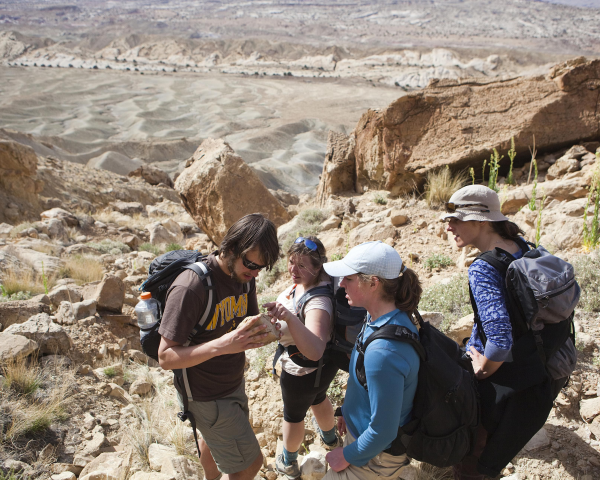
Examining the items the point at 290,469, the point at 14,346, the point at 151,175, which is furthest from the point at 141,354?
the point at 151,175

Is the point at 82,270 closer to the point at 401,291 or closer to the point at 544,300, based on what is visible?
the point at 401,291

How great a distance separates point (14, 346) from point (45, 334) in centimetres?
41

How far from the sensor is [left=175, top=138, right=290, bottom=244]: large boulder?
25.3ft

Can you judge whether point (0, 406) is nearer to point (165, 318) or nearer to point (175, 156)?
point (165, 318)

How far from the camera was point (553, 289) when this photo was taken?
77.9 inches

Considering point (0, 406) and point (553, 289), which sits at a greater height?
point (553, 289)

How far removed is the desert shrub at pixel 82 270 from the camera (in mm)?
6641

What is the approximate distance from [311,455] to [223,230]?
5.30m

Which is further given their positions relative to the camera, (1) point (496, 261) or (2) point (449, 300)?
(2) point (449, 300)

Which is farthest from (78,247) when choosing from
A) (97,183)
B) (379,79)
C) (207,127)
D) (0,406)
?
(379,79)

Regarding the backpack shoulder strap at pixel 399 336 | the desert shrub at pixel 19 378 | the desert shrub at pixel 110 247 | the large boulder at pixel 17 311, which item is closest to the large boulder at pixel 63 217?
the desert shrub at pixel 110 247

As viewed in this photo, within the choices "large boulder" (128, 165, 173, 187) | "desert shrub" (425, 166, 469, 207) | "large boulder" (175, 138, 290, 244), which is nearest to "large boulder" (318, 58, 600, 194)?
"desert shrub" (425, 166, 469, 207)

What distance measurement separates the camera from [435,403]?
1868 mm

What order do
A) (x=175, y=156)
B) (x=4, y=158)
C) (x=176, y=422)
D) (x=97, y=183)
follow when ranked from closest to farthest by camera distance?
(x=176, y=422)
(x=4, y=158)
(x=97, y=183)
(x=175, y=156)
